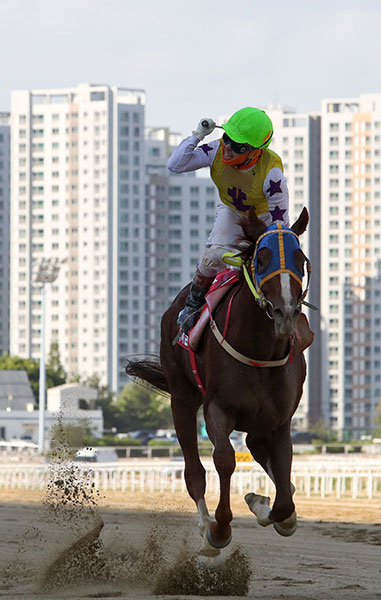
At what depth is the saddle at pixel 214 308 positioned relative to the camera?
6557mm

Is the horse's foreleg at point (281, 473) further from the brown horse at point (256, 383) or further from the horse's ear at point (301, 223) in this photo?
the horse's ear at point (301, 223)

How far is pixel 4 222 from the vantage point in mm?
124750

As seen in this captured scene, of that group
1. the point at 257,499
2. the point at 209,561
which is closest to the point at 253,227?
the point at 257,499

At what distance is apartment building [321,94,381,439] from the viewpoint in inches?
4161

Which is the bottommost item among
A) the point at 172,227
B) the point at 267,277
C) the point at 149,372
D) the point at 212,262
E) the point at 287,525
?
the point at 287,525

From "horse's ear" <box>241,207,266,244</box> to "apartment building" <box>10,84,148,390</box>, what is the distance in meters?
99.9

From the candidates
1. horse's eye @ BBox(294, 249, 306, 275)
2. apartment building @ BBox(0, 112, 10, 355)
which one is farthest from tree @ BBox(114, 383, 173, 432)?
horse's eye @ BBox(294, 249, 306, 275)

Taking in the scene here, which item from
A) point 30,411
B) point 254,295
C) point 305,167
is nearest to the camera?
point 254,295

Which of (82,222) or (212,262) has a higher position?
(82,222)

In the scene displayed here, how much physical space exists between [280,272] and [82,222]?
10687 centimetres

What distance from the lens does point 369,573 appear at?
8.14 m

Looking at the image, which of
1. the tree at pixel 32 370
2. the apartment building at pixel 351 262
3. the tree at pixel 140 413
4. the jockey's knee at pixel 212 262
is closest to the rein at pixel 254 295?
the jockey's knee at pixel 212 262

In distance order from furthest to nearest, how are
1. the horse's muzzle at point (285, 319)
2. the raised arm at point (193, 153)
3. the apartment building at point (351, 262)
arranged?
1. the apartment building at point (351, 262)
2. the raised arm at point (193, 153)
3. the horse's muzzle at point (285, 319)

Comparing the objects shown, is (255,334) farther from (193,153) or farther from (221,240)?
(193,153)
